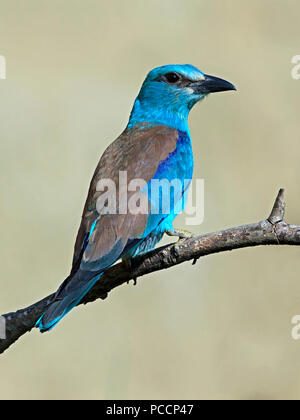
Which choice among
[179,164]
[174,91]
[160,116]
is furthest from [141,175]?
[174,91]

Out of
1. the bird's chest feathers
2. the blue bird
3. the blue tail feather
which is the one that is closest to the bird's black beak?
the blue bird

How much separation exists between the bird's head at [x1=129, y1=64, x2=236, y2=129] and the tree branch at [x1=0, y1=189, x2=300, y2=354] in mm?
1070

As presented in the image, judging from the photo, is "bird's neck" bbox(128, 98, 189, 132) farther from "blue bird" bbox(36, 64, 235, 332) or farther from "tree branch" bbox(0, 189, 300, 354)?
"tree branch" bbox(0, 189, 300, 354)

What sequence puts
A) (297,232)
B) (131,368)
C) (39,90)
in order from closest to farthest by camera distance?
(297,232) < (131,368) < (39,90)

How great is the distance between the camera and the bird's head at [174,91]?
5.46 meters

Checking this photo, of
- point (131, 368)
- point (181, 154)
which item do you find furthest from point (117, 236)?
point (131, 368)

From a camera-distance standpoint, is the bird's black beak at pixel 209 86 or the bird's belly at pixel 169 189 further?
the bird's black beak at pixel 209 86

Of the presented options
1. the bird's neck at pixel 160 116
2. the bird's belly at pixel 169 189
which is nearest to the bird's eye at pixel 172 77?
the bird's neck at pixel 160 116

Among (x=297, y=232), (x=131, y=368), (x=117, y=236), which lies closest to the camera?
(x=297, y=232)

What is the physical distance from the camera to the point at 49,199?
263 inches

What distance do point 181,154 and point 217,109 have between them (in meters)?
1.97

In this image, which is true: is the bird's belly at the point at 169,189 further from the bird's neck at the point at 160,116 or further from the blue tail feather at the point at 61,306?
the blue tail feather at the point at 61,306
